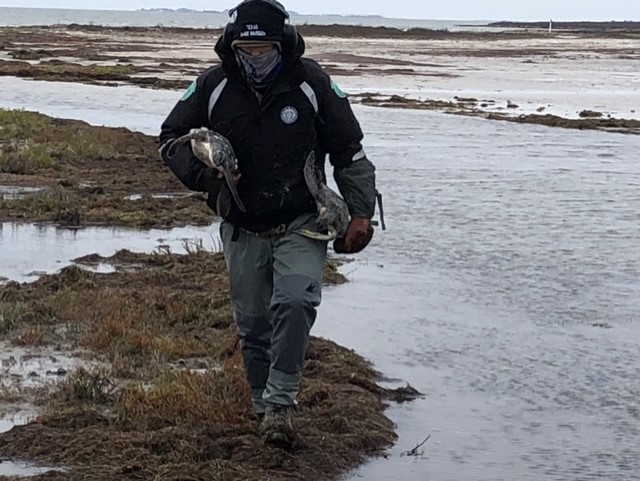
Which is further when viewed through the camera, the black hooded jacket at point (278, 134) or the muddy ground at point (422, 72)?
the muddy ground at point (422, 72)

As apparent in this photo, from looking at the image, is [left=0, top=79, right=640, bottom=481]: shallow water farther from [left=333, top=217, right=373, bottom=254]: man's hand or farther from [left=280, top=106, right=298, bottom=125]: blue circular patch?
[left=280, top=106, right=298, bottom=125]: blue circular patch

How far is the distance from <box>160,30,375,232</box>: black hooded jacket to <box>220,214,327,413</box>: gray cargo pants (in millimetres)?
102

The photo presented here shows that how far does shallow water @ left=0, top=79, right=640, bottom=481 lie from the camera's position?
20.9 ft

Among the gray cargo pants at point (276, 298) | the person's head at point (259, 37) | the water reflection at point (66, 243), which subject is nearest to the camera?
the person's head at point (259, 37)

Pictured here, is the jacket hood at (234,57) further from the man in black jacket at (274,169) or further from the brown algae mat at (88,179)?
the brown algae mat at (88,179)

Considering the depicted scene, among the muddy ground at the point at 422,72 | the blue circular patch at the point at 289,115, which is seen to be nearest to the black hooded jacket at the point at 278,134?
the blue circular patch at the point at 289,115

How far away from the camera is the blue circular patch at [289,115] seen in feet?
18.4

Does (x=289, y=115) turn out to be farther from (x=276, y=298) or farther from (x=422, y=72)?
(x=422, y=72)

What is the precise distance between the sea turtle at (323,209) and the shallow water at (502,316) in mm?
1101

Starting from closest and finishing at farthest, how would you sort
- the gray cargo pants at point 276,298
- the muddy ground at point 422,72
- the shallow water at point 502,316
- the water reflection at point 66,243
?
the gray cargo pants at point 276,298 < the shallow water at point 502,316 < the water reflection at point 66,243 < the muddy ground at point 422,72

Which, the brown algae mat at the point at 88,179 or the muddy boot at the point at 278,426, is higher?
the muddy boot at the point at 278,426

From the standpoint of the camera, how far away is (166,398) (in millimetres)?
6418

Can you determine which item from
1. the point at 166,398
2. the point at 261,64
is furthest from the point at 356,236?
the point at 166,398

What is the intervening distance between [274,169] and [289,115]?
0.80ft
